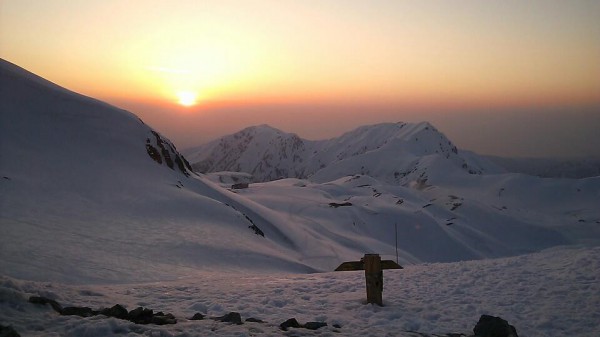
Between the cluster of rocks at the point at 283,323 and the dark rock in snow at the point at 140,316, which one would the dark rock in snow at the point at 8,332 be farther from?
the cluster of rocks at the point at 283,323

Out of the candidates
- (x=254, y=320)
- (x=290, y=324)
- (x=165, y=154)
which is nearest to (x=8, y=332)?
(x=254, y=320)

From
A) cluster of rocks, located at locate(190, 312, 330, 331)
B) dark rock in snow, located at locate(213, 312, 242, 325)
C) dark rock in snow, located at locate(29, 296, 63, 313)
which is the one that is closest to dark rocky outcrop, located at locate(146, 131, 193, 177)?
dark rock in snow, located at locate(29, 296, 63, 313)

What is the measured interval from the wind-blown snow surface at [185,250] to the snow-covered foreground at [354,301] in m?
0.05

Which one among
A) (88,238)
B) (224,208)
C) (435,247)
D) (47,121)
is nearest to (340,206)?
(435,247)

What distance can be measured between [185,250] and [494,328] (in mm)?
20371

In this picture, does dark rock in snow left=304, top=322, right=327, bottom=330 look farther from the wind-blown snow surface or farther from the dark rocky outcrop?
the dark rocky outcrop

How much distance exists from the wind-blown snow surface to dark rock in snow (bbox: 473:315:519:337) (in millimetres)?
1047

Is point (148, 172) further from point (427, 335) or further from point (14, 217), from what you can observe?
point (427, 335)

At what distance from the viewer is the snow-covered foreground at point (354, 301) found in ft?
29.2

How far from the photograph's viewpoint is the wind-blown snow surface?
11.3 meters

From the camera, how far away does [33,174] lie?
3338 centimetres

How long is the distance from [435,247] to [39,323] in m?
72.4

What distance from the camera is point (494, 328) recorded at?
376 inches

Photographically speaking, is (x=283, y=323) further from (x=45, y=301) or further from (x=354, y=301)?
(x=45, y=301)
